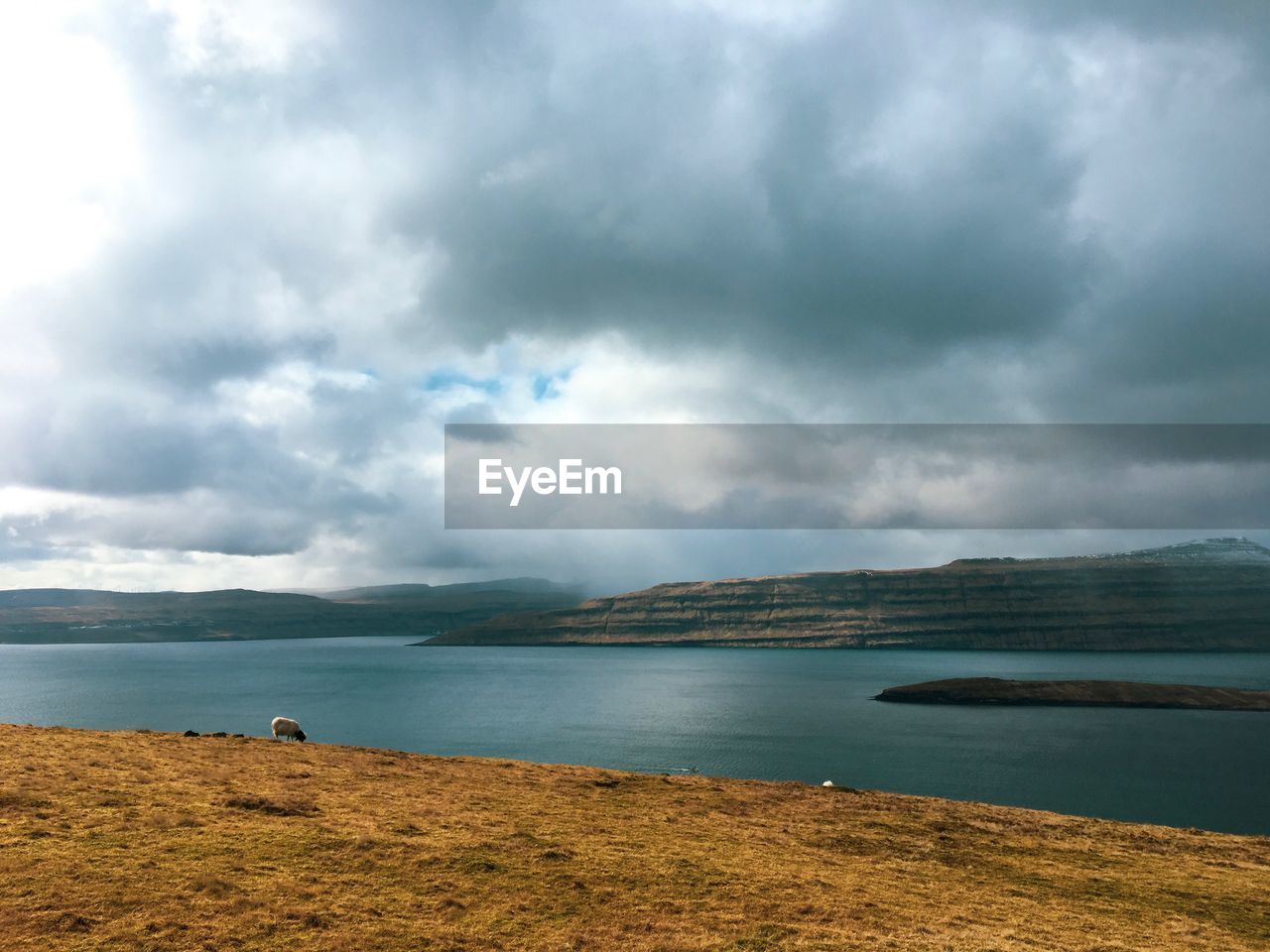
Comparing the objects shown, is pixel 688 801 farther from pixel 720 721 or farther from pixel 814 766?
pixel 720 721

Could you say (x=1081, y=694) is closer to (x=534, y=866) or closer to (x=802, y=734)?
(x=802, y=734)

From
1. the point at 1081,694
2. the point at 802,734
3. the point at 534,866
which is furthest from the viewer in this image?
the point at 1081,694

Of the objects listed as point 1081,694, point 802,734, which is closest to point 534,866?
point 802,734

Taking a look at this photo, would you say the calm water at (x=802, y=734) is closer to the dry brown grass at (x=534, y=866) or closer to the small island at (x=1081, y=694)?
the small island at (x=1081, y=694)

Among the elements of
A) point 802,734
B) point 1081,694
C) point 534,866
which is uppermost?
point 534,866

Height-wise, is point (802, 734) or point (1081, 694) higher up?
point (802, 734)

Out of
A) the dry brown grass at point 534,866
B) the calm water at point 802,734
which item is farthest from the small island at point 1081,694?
the dry brown grass at point 534,866

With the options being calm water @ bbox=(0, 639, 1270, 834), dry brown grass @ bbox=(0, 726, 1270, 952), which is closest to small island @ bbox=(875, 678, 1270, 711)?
calm water @ bbox=(0, 639, 1270, 834)

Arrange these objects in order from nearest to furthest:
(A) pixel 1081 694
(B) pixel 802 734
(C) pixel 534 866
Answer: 1. (C) pixel 534 866
2. (B) pixel 802 734
3. (A) pixel 1081 694
